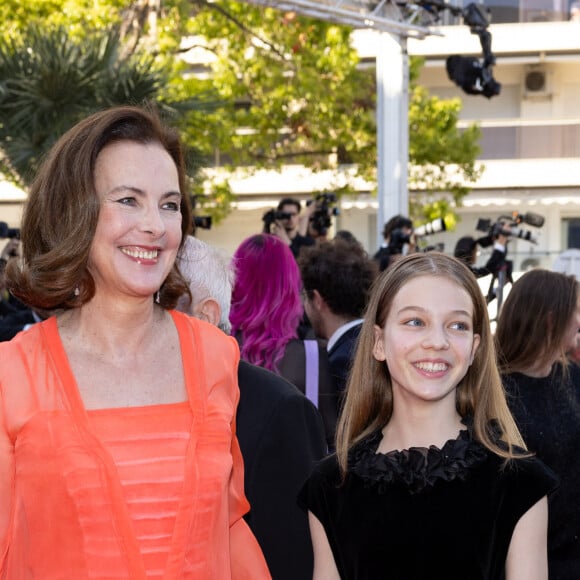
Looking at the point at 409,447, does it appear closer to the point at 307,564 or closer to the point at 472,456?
the point at 472,456

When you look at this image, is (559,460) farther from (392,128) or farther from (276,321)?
(392,128)

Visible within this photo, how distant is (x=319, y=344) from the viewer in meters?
4.22

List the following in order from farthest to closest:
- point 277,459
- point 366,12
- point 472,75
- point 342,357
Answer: point 472,75, point 366,12, point 342,357, point 277,459

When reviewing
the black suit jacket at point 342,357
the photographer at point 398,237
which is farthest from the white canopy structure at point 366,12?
the black suit jacket at point 342,357

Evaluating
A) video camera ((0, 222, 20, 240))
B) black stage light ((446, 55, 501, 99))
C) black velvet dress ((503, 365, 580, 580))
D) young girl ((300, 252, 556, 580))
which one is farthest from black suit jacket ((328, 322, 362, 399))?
black stage light ((446, 55, 501, 99))

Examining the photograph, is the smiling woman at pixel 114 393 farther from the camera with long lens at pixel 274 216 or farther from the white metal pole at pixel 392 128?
the white metal pole at pixel 392 128

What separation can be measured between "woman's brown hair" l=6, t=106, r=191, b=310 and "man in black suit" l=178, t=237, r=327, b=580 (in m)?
0.45

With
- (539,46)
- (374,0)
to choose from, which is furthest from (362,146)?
(539,46)

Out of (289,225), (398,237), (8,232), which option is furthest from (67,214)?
(398,237)

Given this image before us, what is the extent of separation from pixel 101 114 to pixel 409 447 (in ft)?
3.45

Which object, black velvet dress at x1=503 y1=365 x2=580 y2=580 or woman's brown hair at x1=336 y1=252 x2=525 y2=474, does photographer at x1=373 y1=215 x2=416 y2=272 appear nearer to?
black velvet dress at x1=503 y1=365 x2=580 y2=580

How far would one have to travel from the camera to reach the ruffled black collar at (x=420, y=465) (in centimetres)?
249

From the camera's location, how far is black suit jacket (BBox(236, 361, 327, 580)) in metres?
2.39

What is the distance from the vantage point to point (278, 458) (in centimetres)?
245
